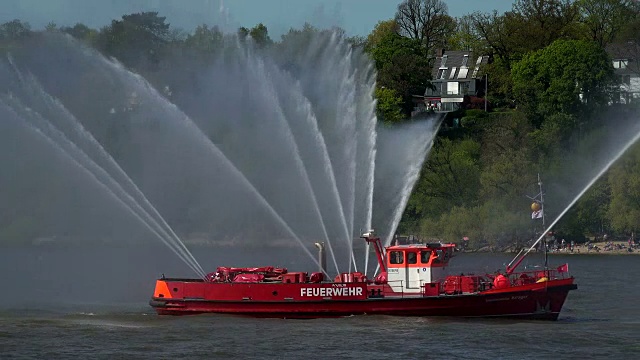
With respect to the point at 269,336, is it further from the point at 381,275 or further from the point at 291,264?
the point at 291,264

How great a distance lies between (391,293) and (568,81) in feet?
276

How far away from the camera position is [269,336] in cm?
4931

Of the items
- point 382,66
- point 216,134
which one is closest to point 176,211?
point 216,134

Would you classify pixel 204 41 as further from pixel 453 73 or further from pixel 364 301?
pixel 453 73

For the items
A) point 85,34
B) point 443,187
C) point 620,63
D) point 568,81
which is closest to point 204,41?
point 85,34

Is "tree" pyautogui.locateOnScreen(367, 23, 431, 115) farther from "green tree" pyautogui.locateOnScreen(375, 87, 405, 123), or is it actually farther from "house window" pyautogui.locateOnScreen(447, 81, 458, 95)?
"house window" pyautogui.locateOnScreen(447, 81, 458, 95)

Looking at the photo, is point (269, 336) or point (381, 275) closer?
point (269, 336)

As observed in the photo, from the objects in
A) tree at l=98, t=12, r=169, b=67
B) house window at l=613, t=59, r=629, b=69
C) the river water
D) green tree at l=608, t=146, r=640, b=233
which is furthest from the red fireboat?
house window at l=613, t=59, r=629, b=69

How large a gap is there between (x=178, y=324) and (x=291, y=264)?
131 ft

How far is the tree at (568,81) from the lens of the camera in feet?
433

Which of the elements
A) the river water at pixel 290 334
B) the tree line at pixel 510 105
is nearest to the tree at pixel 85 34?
the tree line at pixel 510 105

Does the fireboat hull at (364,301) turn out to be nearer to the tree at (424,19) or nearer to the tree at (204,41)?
the tree at (204,41)

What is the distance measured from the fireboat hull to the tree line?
2999cm

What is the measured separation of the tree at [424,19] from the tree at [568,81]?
32.0 m
